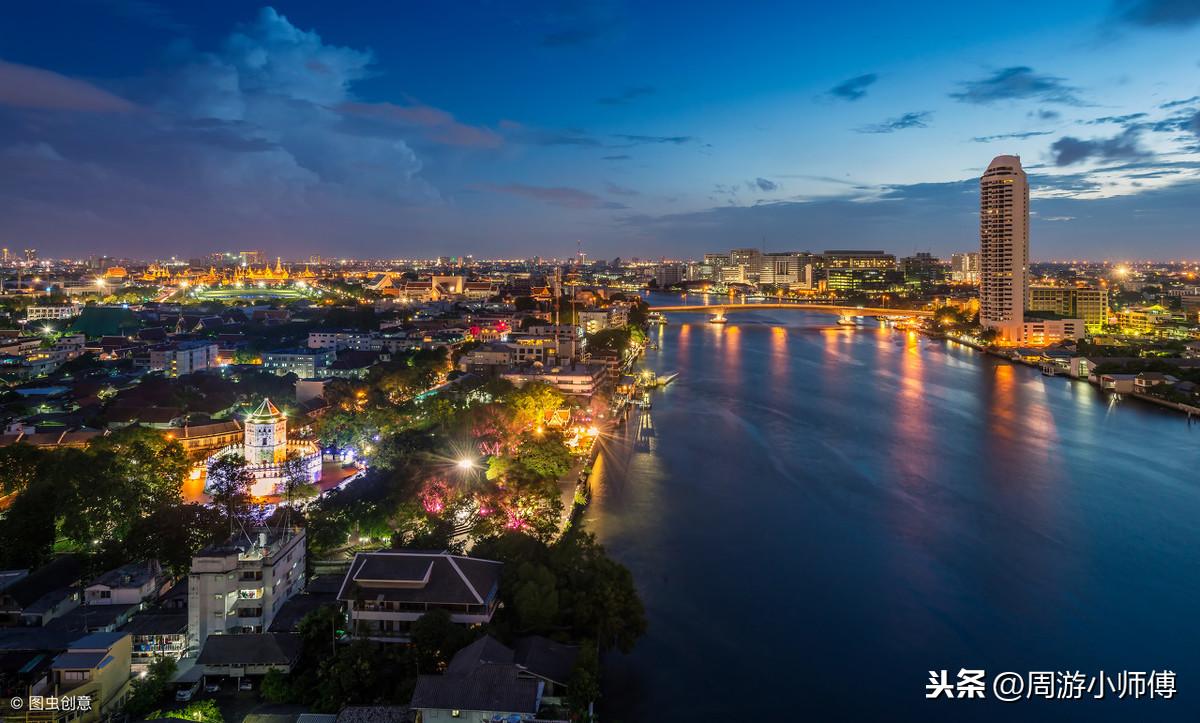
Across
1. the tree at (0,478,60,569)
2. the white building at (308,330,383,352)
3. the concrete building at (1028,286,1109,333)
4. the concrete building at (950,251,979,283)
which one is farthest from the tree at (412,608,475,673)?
the concrete building at (950,251,979,283)

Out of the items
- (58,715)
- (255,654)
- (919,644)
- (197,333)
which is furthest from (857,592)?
(197,333)

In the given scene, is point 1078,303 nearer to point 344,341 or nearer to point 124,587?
point 344,341

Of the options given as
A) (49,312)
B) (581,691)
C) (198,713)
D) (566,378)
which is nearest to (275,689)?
(198,713)

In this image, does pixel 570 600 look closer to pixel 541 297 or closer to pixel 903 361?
pixel 903 361

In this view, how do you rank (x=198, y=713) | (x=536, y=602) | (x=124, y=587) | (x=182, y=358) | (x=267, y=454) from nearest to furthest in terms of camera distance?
1. (x=198, y=713)
2. (x=536, y=602)
3. (x=124, y=587)
4. (x=267, y=454)
5. (x=182, y=358)

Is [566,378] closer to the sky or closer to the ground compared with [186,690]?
closer to the sky

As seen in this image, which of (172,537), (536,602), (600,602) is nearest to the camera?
(536,602)
